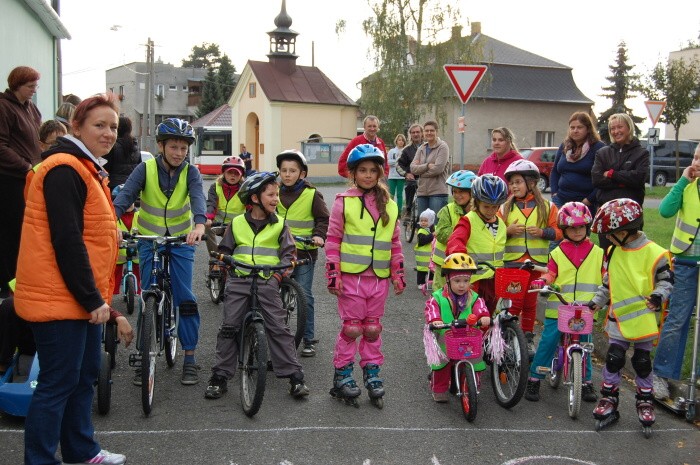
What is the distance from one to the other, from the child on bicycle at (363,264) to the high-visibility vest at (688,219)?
2285mm

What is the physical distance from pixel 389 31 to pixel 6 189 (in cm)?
3752

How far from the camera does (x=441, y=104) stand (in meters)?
45.2

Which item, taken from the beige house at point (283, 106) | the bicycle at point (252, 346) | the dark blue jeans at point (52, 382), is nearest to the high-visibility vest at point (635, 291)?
the bicycle at point (252, 346)

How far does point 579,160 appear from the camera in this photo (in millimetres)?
8586

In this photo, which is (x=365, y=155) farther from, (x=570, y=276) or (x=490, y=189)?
(x=570, y=276)

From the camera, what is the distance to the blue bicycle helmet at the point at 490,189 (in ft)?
22.1

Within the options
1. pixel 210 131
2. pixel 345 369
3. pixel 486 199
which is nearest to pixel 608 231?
pixel 486 199

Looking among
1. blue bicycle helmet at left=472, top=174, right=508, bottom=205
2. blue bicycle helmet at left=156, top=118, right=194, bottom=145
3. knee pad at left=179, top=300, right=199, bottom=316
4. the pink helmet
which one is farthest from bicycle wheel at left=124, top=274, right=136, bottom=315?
the pink helmet

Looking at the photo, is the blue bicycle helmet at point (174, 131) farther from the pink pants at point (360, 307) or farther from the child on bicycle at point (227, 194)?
the child on bicycle at point (227, 194)

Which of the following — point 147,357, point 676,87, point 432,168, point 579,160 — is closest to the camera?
point 147,357

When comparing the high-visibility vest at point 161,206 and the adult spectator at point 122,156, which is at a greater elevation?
the adult spectator at point 122,156

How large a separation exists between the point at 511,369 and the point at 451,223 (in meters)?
1.80

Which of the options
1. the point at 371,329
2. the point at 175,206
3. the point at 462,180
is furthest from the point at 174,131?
the point at 462,180

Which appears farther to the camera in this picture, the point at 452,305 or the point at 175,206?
the point at 175,206
